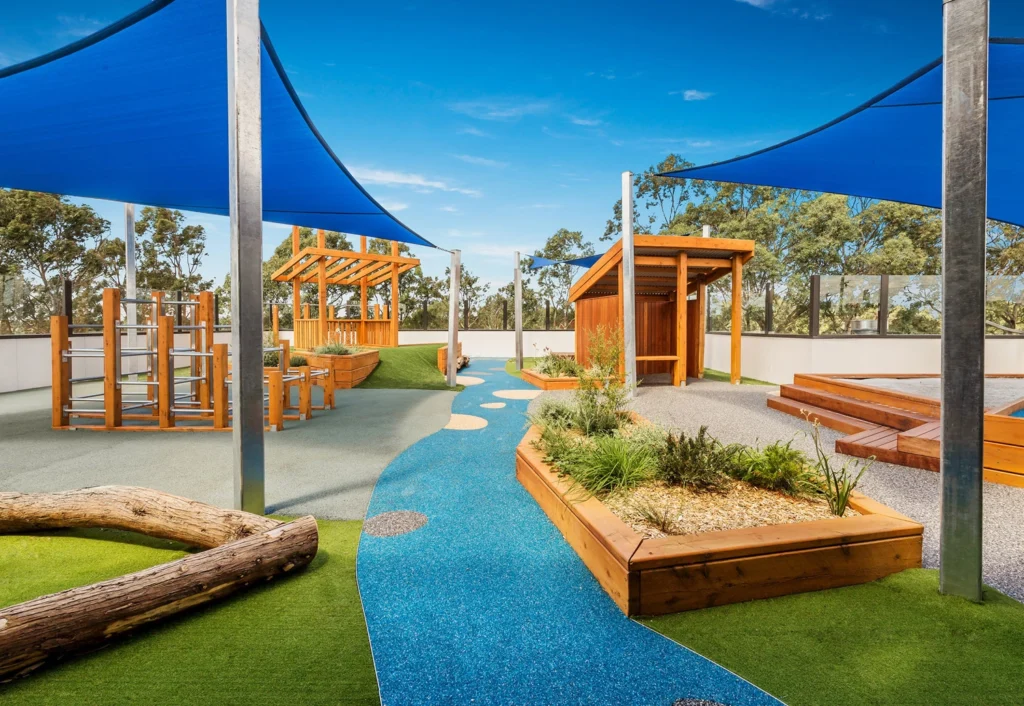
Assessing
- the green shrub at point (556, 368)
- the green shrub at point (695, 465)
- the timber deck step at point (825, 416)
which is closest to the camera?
the green shrub at point (695, 465)

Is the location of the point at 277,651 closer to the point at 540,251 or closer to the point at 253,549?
the point at 253,549

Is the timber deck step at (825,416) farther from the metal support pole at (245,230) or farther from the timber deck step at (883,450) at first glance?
the metal support pole at (245,230)

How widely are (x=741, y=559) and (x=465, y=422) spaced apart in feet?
13.0

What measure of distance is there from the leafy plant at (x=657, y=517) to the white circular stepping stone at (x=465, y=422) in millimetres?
3053

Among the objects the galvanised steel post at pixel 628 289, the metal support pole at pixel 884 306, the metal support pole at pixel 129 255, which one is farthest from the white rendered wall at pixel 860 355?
the metal support pole at pixel 129 255

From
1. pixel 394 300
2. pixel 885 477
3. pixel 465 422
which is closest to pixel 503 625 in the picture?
pixel 885 477

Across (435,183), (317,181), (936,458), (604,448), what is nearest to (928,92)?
(936,458)

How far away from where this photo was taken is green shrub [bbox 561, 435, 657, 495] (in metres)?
2.69

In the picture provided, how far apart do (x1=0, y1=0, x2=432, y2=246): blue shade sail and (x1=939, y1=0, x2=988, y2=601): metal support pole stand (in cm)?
382

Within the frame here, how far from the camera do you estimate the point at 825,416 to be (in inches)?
204

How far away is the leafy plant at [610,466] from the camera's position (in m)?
2.69

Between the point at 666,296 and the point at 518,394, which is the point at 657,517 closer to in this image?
the point at 518,394

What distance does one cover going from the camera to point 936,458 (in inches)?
137

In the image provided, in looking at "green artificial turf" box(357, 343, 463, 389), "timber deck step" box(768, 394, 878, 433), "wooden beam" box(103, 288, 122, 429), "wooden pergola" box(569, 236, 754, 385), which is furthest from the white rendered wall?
"wooden beam" box(103, 288, 122, 429)
